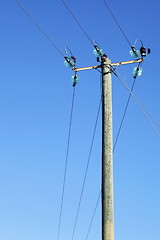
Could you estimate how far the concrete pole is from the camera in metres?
6.36

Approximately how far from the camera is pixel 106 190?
6.54 metres

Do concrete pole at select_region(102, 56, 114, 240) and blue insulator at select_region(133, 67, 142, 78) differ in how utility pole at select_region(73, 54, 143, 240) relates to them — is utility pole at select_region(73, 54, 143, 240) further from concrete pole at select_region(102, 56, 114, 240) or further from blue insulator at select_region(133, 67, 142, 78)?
blue insulator at select_region(133, 67, 142, 78)

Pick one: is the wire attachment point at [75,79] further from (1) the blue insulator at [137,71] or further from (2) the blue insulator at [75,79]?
(1) the blue insulator at [137,71]

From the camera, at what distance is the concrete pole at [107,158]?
6363 mm

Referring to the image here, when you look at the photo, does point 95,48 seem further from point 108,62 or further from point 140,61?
point 140,61

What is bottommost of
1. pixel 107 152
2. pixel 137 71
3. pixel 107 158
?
pixel 107 158

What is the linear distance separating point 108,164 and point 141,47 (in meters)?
3.07

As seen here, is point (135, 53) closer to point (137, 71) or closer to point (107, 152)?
point (137, 71)

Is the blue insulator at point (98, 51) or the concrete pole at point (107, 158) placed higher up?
the blue insulator at point (98, 51)

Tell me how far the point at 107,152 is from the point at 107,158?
0.39 feet

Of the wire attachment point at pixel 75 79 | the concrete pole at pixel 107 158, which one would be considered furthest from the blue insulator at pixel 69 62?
the concrete pole at pixel 107 158

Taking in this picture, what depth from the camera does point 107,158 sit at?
6.79 meters

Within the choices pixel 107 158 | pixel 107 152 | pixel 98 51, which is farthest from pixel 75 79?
pixel 107 158

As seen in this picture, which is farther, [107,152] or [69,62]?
[69,62]
